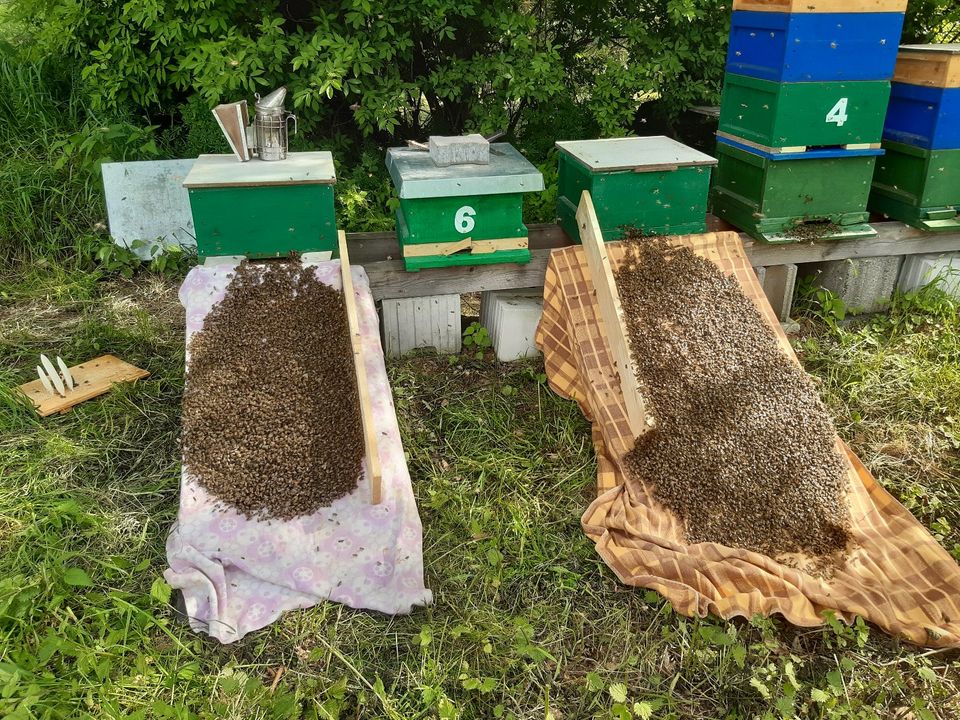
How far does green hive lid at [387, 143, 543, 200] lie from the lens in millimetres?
3408

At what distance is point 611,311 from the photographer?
11.1 feet

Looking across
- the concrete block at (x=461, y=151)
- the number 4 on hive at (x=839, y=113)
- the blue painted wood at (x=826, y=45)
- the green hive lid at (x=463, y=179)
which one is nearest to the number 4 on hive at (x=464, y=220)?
the green hive lid at (x=463, y=179)

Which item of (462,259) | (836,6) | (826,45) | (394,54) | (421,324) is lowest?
(421,324)

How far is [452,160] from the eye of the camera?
12.0 ft

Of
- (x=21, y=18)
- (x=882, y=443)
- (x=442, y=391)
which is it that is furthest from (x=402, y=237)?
(x=21, y=18)

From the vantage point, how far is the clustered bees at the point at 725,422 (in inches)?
112

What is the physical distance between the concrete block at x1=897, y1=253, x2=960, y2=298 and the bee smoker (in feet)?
11.2

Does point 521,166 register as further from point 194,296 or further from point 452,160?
point 194,296

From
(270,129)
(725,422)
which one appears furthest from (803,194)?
(270,129)

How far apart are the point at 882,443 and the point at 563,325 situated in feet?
4.90

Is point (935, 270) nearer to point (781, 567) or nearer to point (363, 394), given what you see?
point (781, 567)

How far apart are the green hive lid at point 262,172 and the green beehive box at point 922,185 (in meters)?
2.95

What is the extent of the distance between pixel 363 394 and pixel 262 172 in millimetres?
1239

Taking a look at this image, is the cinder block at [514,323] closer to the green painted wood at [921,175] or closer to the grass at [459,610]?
the grass at [459,610]
